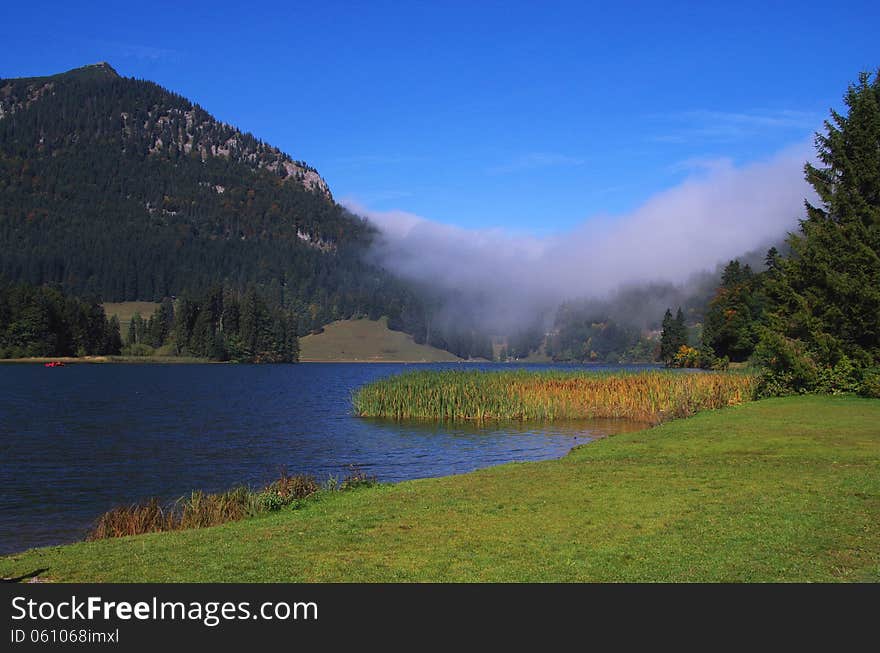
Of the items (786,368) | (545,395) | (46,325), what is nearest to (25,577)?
(545,395)

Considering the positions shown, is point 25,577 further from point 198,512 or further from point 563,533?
point 563,533

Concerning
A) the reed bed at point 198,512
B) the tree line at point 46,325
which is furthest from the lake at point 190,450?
the tree line at point 46,325

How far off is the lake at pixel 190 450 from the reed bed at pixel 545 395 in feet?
8.49

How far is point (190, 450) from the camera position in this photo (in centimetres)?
3553

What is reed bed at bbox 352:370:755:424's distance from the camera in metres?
46.1

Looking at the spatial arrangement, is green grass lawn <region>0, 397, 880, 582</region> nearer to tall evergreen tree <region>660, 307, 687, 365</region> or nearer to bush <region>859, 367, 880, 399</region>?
bush <region>859, 367, 880, 399</region>

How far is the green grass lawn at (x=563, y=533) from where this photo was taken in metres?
10.4

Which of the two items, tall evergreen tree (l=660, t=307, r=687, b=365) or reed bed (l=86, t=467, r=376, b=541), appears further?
tall evergreen tree (l=660, t=307, r=687, b=365)

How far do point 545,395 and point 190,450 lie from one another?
22817mm

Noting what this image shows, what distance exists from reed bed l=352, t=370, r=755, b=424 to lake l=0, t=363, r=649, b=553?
2588 millimetres

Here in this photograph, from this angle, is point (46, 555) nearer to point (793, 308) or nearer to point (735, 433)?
point (735, 433)

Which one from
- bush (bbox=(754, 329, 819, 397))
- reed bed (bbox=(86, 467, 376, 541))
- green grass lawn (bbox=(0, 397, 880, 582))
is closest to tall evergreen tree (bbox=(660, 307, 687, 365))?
bush (bbox=(754, 329, 819, 397))

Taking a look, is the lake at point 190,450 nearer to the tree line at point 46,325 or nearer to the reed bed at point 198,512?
the reed bed at point 198,512
